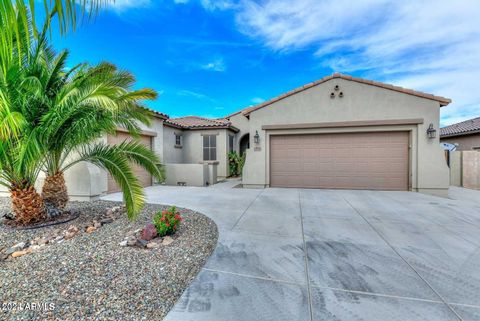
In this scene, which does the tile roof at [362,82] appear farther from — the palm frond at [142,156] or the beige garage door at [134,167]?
the palm frond at [142,156]

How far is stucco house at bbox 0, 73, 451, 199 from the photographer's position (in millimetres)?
7938

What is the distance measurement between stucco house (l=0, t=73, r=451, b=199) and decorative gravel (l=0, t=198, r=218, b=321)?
418cm

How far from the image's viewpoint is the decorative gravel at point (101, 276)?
2.01 metres

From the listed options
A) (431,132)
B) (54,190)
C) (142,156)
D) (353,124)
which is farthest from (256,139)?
(54,190)

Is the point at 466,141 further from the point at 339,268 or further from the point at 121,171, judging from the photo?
the point at 121,171

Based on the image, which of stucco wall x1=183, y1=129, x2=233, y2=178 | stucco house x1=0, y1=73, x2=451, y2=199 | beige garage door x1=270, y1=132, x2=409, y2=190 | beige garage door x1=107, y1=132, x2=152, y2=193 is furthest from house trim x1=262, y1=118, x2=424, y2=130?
beige garage door x1=107, y1=132, x2=152, y2=193

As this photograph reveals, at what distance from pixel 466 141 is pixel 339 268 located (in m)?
16.2

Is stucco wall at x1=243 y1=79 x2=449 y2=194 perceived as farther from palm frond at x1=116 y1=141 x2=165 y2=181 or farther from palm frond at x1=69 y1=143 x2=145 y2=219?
palm frond at x1=69 y1=143 x2=145 y2=219

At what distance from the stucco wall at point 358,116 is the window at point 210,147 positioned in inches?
175

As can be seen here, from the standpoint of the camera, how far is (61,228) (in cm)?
436

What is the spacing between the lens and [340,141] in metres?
8.84

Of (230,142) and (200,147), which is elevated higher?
(230,142)

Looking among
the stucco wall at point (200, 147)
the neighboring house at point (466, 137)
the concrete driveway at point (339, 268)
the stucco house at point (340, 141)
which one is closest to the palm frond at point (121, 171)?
the concrete driveway at point (339, 268)

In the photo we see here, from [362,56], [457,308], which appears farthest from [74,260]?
[362,56]
